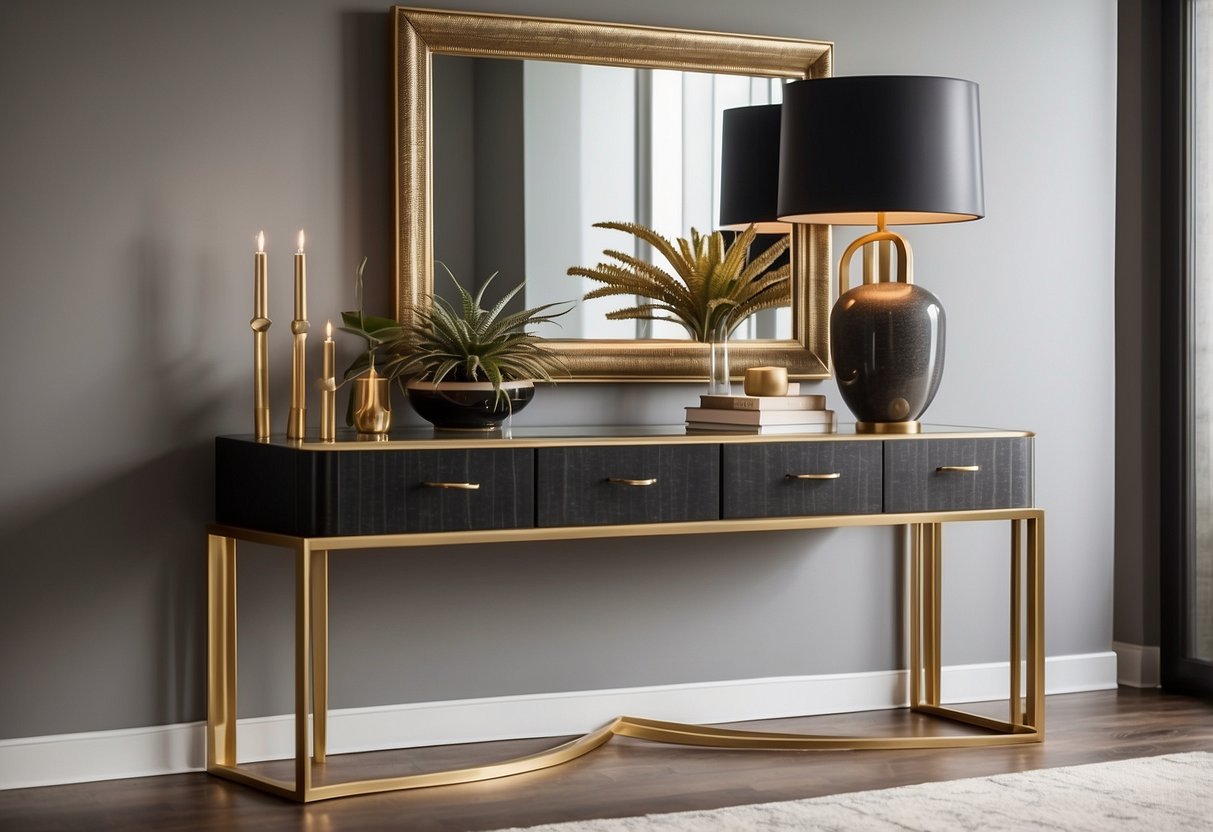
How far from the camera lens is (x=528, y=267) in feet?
10.6

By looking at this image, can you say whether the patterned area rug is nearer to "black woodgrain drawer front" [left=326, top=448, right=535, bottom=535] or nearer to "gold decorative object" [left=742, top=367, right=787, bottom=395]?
"black woodgrain drawer front" [left=326, top=448, right=535, bottom=535]

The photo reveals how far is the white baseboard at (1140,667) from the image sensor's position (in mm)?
3902

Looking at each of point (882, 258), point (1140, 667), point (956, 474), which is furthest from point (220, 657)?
point (1140, 667)

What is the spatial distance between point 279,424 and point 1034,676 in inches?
68.3

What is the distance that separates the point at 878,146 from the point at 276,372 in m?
1.35

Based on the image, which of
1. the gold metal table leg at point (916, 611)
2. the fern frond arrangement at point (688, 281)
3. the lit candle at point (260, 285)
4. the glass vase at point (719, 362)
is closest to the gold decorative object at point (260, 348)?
the lit candle at point (260, 285)

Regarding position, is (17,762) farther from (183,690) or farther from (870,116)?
(870,116)

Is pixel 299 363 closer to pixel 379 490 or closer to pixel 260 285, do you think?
pixel 260 285

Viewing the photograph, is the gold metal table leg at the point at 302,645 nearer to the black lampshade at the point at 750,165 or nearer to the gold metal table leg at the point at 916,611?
the black lampshade at the point at 750,165

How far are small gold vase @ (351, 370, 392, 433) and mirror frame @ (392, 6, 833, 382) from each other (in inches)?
11.0

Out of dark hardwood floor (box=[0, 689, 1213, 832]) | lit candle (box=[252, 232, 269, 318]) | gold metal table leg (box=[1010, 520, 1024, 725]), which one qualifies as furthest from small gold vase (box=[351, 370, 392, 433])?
gold metal table leg (box=[1010, 520, 1024, 725])

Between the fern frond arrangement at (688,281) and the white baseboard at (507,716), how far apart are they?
0.86 meters

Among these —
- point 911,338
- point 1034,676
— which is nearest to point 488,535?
point 911,338

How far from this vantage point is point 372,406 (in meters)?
2.87
